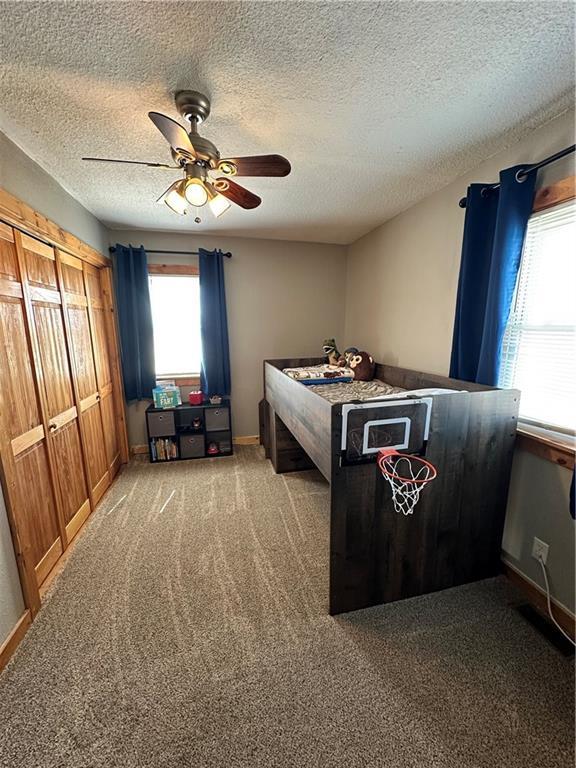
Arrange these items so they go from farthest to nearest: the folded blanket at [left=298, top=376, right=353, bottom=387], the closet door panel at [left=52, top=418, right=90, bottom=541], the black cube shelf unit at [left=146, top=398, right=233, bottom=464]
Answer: the black cube shelf unit at [left=146, top=398, right=233, bottom=464], the folded blanket at [left=298, top=376, right=353, bottom=387], the closet door panel at [left=52, top=418, right=90, bottom=541]

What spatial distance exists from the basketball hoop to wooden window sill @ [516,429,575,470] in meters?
0.60

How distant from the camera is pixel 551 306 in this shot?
1.61 meters

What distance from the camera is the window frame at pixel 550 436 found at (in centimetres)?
146

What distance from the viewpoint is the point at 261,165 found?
1.46 metres

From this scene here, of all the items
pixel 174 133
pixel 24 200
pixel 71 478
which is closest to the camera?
pixel 174 133

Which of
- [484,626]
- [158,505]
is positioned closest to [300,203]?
[158,505]

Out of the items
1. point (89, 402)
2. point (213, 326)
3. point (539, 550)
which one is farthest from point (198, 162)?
point (539, 550)

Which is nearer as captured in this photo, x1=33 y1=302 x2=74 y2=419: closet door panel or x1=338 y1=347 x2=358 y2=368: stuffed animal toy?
x1=33 y1=302 x2=74 y2=419: closet door panel

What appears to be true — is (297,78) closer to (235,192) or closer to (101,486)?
(235,192)

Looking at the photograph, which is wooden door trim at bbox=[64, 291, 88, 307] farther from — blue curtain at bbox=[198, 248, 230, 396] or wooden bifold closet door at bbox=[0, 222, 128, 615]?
blue curtain at bbox=[198, 248, 230, 396]

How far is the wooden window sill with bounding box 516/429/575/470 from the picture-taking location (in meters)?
1.46

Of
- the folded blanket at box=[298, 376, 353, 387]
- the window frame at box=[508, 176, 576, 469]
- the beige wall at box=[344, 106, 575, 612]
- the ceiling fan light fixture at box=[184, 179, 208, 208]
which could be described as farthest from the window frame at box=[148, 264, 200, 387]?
the window frame at box=[508, 176, 576, 469]

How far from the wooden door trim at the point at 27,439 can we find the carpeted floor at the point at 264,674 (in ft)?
2.71

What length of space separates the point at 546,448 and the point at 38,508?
9.10 feet
